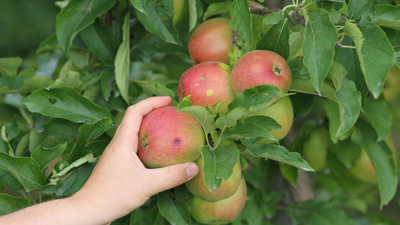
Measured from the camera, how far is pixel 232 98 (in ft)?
2.15

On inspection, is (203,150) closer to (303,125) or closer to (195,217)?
(195,217)

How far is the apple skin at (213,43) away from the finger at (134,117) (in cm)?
15

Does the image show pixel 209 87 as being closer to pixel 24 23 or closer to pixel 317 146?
pixel 317 146

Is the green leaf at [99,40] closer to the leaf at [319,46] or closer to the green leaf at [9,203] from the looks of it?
the green leaf at [9,203]

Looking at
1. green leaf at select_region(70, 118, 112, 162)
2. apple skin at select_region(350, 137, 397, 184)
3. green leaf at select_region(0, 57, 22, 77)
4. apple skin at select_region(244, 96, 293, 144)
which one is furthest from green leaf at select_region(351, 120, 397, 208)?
green leaf at select_region(0, 57, 22, 77)

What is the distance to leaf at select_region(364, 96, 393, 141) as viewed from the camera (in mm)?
856

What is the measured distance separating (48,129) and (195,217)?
1.53ft

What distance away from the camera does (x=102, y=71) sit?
0.93 metres

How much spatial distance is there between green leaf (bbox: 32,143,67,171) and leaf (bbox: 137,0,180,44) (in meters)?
0.36

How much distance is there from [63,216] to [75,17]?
505mm

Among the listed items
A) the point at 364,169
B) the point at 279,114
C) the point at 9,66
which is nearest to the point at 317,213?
the point at 364,169

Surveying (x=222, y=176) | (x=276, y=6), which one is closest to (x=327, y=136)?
(x=276, y=6)

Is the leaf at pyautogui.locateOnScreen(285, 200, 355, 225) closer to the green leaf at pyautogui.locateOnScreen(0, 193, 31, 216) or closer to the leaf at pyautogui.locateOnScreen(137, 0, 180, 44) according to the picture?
the leaf at pyautogui.locateOnScreen(137, 0, 180, 44)

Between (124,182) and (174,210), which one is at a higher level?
(124,182)
